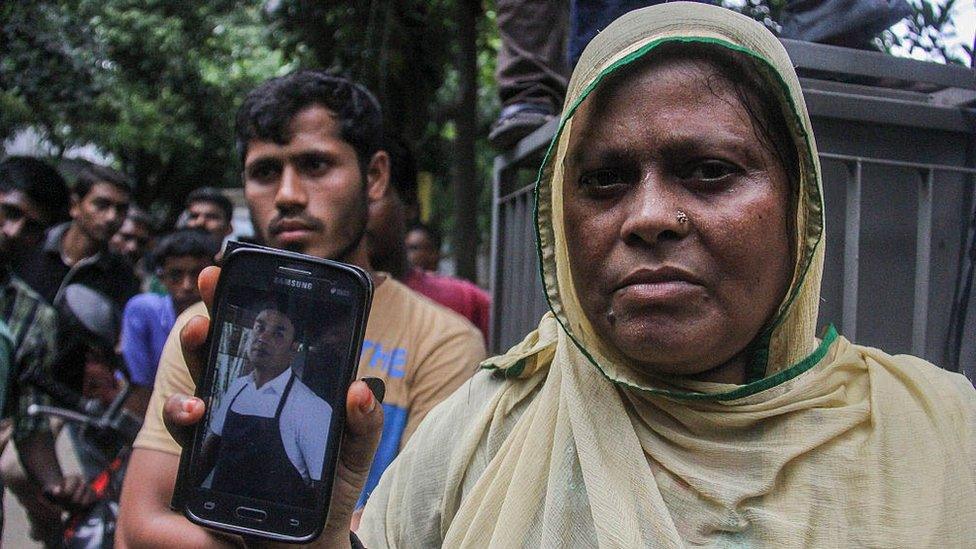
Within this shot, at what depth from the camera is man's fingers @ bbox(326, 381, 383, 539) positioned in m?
1.29

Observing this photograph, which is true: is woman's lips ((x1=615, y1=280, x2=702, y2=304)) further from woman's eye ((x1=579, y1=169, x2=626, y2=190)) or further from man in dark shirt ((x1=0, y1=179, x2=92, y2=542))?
man in dark shirt ((x1=0, y1=179, x2=92, y2=542))

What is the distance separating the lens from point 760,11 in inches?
101

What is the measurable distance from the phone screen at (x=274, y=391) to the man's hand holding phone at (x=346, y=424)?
0.07 feet

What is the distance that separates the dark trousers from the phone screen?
2008 mm

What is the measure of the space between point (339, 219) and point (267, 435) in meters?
0.99

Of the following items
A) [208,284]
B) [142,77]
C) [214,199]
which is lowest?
[208,284]

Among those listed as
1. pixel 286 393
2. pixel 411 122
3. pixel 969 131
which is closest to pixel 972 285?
pixel 969 131

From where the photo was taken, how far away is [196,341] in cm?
135

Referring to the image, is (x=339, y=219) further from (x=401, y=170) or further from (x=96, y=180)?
(x=96, y=180)

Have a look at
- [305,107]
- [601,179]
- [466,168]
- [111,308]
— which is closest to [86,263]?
[111,308]

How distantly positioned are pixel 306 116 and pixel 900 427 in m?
1.56

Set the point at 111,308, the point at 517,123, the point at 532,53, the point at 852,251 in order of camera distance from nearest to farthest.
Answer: the point at 852,251 → the point at 517,123 → the point at 532,53 → the point at 111,308

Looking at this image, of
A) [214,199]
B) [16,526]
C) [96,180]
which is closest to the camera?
[96,180]

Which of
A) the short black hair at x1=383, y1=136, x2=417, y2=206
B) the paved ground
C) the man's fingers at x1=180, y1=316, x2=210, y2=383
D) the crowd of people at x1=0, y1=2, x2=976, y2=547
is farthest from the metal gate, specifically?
the paved ground
